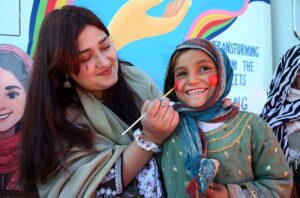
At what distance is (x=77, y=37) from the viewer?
4.81 ft

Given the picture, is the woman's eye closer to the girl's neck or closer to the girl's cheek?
the girl's neck

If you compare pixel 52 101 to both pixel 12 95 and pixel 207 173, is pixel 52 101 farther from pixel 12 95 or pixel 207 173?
pixel 207 173

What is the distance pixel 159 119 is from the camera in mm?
1337

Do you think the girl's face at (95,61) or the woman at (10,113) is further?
the woman at (10,113)

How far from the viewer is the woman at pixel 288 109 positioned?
168 cm

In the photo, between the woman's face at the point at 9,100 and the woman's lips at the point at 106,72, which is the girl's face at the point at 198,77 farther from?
the woman's face at the point at 9,100

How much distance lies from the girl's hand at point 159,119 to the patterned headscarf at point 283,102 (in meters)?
0.52

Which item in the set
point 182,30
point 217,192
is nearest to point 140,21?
point 182,30

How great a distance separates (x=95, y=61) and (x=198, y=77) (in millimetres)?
343

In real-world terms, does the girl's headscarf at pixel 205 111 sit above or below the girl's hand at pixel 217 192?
above

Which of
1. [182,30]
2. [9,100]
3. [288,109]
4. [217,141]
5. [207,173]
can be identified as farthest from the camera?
[182,30]

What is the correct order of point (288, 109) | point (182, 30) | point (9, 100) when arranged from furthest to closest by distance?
point (182, 30) < point (9, 100) < point (288, 109)

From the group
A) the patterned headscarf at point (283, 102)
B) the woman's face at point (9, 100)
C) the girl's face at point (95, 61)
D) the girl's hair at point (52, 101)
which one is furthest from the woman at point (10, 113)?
the patterned headscarf at point (283, 102)

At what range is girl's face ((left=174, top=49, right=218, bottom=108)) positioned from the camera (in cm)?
138
